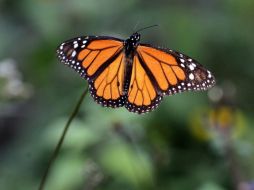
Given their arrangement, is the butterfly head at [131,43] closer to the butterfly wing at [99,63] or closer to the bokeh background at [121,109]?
the butterfly wing at [99,63]

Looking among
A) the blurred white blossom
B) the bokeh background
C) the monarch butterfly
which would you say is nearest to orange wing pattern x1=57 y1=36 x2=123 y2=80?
the monarch butterfly

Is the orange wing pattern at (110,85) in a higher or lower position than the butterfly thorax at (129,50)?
lower

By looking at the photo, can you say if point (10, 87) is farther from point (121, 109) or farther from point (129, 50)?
point (129, 50)

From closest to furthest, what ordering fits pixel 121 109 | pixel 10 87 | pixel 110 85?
pixel 110 85 < pixel 10 87 < pixel 121 109

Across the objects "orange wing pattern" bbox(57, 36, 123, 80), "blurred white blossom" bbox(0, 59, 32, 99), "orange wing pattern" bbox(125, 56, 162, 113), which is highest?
"blurred white blossom" bbox(0, 59, 32, 99)

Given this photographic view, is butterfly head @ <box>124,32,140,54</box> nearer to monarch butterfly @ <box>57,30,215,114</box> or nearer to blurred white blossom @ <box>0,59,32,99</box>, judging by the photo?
monarch butterfly @ <box>57,30,215,114</box>

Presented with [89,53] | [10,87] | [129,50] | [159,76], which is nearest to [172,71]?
[159,76]

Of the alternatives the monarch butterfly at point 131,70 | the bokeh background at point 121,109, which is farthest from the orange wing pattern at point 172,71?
the bokeh background at point 121,109
